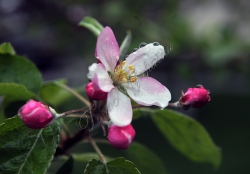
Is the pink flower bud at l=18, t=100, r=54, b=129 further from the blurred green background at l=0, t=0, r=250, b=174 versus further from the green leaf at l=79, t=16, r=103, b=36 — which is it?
the blurred green background at l=0, t=0, r=250, b=174

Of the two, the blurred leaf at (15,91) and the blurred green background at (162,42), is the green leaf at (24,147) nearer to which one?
the blurred leaf at (15,91)

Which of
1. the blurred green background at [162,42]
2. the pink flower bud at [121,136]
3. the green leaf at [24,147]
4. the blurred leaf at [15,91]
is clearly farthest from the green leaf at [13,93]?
the blurred green background at [162,42]

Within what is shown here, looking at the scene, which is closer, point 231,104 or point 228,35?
point 228,35

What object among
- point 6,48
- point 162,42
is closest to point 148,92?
point 6,48

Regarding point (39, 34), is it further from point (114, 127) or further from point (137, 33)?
point (114, 127)

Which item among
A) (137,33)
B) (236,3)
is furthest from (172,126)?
(236,3)

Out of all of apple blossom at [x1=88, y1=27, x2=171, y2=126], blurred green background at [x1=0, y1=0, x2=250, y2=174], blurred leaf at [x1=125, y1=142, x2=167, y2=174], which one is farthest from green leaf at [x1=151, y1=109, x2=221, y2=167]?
blurred green background at [x1=0, y1=0, x2=250, y2=174]

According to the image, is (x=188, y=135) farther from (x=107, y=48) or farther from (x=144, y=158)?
(x=107, y=48)
